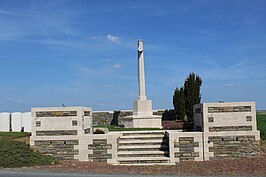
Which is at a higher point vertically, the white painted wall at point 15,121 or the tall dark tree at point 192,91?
the tall dark tree at point 192,91

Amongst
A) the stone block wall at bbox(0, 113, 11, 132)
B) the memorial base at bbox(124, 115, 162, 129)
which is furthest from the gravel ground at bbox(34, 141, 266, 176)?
the stone block wall at bbox(0, 113, 11, 132)

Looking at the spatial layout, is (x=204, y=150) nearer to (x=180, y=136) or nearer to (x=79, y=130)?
(x=180, y=136)

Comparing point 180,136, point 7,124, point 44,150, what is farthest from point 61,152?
point 7,124

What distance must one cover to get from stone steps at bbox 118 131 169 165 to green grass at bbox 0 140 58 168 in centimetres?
276

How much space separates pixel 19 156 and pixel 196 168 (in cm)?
604

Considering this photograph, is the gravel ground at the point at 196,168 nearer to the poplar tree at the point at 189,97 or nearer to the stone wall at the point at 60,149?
the stone wall at the point at 60,149

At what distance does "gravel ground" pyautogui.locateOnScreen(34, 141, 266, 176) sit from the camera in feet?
33.6

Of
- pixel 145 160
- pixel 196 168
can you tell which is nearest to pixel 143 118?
pixel 145 160

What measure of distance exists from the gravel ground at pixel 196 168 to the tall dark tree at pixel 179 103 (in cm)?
1120

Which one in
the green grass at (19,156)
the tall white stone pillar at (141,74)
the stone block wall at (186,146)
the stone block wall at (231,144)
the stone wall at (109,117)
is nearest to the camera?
the green grass at (19,156)

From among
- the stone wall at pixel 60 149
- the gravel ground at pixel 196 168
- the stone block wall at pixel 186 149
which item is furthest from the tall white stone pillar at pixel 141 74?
the gravel ground at pixel 196 168

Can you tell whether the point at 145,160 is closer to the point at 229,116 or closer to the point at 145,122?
the point at 229,116

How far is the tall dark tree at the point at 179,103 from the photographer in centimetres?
2391


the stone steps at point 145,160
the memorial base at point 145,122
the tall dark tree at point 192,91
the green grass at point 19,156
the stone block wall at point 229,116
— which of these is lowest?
the stone steps at point 145,160
